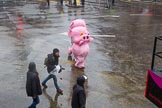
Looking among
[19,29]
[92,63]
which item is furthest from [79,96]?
[19,29]

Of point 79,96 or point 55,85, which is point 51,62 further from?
point 79,96

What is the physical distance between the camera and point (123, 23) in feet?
80.8

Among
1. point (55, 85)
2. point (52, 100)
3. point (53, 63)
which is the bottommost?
point (52, 100)

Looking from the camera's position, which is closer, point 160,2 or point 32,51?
point 32,51

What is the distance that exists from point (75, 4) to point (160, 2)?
15051 millimetres

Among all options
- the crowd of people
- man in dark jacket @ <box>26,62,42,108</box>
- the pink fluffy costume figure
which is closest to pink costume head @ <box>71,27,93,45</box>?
the pink fluffy costume figure

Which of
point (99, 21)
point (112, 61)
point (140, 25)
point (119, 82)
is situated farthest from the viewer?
point (99, 21)

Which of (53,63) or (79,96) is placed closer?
(79,96)

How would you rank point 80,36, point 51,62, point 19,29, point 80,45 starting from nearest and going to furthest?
point 51,62 < point 80,45 < point 80,36 < point 19,29

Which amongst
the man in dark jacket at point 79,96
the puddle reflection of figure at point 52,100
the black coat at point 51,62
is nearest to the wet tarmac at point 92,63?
the puddle reflection of figure at point 52,100

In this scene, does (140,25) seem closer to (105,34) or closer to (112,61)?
(105,34)

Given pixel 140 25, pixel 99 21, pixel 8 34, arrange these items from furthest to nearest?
pixel 99 21
pixel 140 25
pixel 8 34

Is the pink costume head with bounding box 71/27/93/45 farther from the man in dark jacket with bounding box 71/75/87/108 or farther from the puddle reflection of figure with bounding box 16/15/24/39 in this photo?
the puddle reflection of figure with bounding box 16/15/24/39

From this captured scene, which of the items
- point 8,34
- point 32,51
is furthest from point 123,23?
point 32,51
